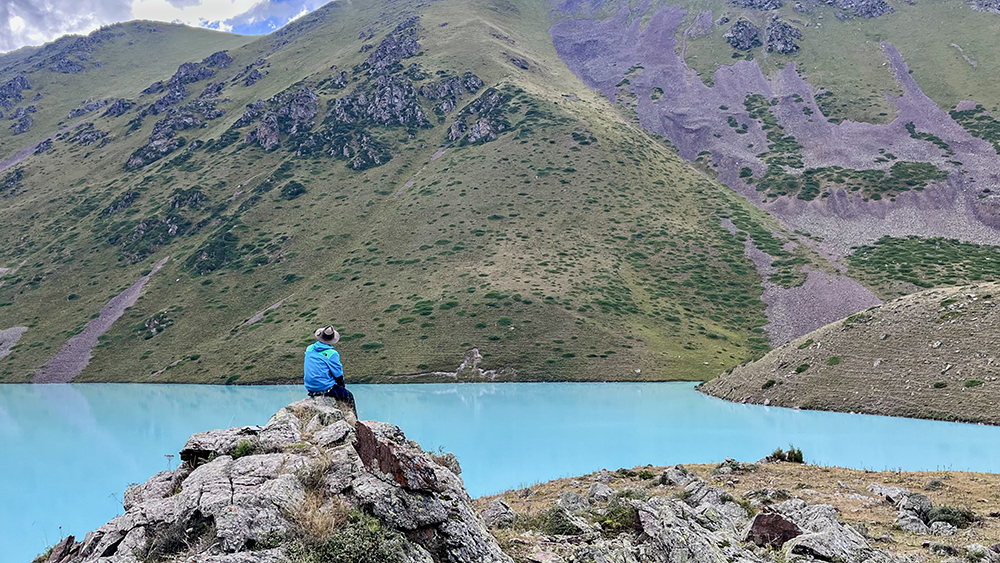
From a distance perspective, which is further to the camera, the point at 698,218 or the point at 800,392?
the point at 698,218

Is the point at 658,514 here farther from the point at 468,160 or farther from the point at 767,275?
the point at 468,160

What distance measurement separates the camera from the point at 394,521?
7.74 meters

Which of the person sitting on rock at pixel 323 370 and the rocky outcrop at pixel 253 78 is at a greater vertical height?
the rocky outcrop at pixel 253 78

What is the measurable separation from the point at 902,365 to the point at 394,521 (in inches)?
1569

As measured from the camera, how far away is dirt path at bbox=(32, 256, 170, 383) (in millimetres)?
80625

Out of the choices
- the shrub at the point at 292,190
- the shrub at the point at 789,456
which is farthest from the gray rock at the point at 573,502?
the shrub at the point at 292,190

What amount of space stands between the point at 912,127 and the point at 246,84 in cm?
19039

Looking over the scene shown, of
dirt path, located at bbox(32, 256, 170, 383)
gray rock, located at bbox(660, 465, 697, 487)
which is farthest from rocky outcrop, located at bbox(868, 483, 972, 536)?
dirt path, located at bbox(32, 256, 170, 383)

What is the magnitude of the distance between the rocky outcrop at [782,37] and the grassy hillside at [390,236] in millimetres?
58731

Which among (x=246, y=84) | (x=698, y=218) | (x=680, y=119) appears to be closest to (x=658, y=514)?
(x=698, y=218)

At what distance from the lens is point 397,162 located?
414 ft

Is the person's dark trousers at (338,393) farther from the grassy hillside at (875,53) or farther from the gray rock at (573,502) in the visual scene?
the grassy hillside at (875,53)

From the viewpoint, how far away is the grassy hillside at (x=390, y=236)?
7031 cm

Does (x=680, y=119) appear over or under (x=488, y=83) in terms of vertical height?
under
